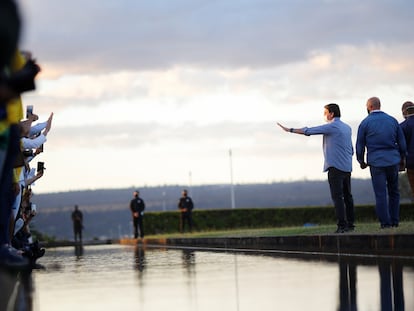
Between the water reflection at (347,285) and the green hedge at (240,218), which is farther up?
the green hedge at (240,218)

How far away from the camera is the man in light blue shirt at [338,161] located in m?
16.7

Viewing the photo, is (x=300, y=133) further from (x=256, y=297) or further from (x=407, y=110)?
(x=256, y=297)

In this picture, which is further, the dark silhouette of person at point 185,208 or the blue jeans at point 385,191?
the dark silhouette of person at point 185,208

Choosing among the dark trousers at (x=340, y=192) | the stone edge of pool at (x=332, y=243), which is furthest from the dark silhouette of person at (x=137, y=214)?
the dark trousers at (x=340, y=192)

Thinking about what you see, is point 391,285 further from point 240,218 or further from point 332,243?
point 240,218

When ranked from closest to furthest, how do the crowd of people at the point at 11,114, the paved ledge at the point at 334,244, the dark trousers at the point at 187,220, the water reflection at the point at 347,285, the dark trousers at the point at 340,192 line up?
the crowd of people at the point at 11,114 → the water reflection at the point at 347,285 → the paved ledge at the point at 334,244 → the dark trousers at the point at 340,192 → the dark trousers at the point at 187,220

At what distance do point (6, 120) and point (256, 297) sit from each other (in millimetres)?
3394

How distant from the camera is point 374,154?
51.9 feet

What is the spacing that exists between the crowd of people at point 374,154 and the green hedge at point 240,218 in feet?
99.8

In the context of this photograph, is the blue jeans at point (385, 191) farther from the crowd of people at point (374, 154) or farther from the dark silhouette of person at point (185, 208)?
the dark silhouette of person at point (185, 208)

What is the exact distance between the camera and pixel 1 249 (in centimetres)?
748

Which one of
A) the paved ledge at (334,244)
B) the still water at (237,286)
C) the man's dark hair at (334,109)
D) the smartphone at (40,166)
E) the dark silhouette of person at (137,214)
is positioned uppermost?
the man's dark hair at (334,109)

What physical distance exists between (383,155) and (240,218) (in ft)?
113

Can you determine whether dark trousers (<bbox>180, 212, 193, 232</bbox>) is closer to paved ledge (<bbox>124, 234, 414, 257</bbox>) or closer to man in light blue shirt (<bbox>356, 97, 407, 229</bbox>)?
paved ledge (<bbox>124, 234, 414, 257</bbox>)
